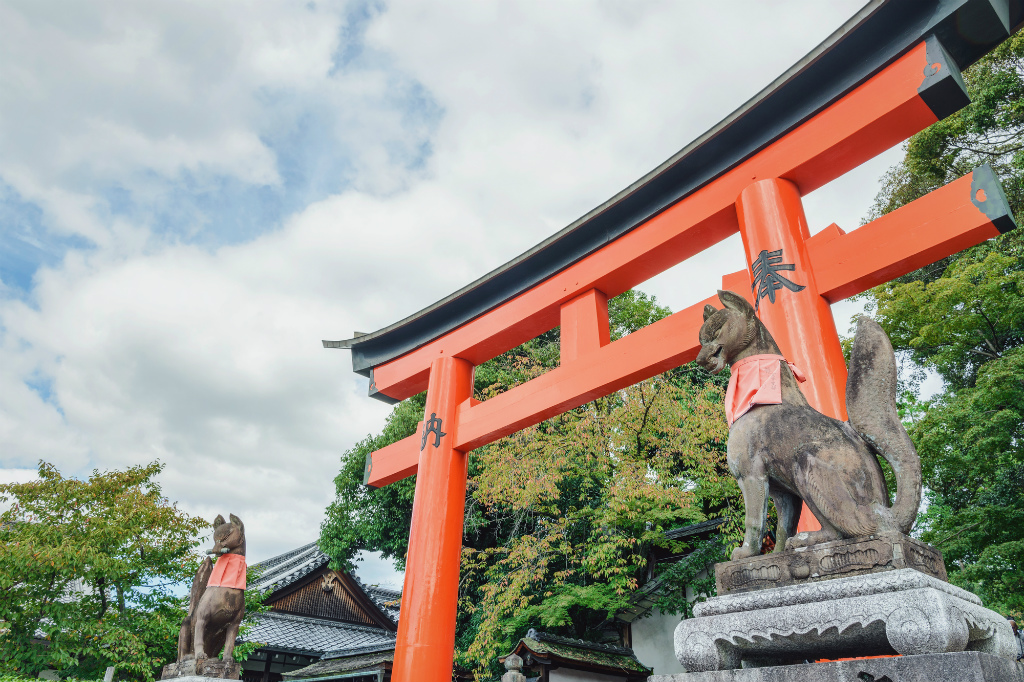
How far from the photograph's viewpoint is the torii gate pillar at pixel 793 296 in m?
3.68

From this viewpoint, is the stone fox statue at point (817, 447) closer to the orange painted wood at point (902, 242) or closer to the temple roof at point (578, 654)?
the orange painted wood at point (902, 242)

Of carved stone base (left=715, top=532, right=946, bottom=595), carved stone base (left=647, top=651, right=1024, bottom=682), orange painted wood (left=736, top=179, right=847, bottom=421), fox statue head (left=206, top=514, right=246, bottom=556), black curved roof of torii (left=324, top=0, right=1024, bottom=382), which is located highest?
black curved roof of torii (left=324, top=0, right=1024, bottom=382)

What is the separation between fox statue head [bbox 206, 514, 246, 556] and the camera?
5691 millimetres

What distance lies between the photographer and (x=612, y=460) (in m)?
9.69

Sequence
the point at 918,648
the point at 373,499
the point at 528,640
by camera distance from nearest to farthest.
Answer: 1. the point at 918,648
2. the point at 528,640
3. the point at 373,499

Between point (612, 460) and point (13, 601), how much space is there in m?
8.35

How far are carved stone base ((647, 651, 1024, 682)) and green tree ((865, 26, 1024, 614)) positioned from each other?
7.76m

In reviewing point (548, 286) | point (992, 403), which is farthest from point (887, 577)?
point (992, 403)

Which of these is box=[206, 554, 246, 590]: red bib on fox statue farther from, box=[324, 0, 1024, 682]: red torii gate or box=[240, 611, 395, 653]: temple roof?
box=[240, 611, 395, 653]: temple roof

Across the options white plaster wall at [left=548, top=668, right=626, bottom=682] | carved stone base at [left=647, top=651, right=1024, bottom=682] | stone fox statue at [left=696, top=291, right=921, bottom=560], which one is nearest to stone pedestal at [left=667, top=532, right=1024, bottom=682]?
carved stone base at [left=647, top=651, right=1024, bottom=682]

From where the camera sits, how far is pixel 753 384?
2.34 metres

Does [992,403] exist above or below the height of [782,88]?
below

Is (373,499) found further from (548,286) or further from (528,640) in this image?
(548,286)

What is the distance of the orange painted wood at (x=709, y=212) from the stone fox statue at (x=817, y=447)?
287cm
